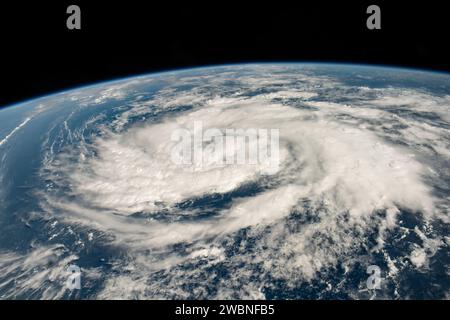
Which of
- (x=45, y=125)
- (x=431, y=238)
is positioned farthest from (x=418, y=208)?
(x=45, y=125)

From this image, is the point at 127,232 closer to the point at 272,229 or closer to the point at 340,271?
the point at 272,229

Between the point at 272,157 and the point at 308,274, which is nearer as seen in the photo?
the point at 308,274

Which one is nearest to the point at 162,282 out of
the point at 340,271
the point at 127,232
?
the point at 127,232

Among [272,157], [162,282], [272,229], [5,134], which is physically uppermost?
[5,134]

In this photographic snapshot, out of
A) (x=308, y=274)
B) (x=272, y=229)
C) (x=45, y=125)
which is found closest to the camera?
(x=308, y=274)

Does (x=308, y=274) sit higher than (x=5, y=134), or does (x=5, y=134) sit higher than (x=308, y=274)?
(x=5, y=134)
